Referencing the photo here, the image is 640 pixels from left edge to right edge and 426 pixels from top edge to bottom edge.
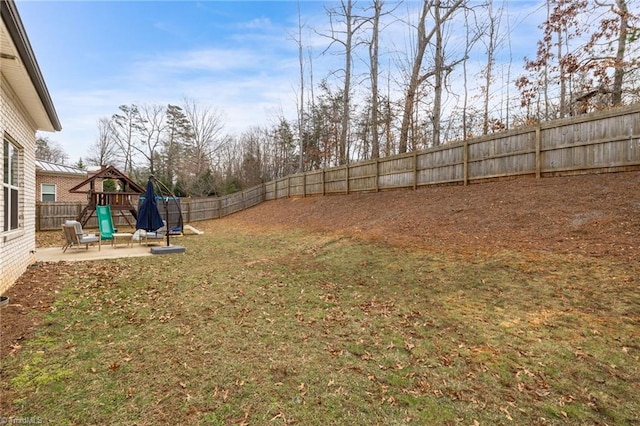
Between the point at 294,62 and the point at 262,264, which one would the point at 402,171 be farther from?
the point at 294,62

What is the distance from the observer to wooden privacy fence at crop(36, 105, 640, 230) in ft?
25.5

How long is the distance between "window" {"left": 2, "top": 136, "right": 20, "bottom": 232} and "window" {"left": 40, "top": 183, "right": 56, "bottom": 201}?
53.6ft

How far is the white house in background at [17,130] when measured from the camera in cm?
345

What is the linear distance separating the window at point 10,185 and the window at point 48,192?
1634 centimetres

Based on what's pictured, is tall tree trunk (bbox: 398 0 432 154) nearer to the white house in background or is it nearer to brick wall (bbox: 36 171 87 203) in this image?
the white house in background

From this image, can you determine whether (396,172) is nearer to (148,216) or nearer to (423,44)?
(423,44)

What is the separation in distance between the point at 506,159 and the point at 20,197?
12556 millimetres

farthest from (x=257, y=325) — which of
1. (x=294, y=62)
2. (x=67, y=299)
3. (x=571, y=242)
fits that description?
(x=294, y=62)

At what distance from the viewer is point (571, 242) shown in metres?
5.84

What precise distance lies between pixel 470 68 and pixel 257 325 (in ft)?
74.6

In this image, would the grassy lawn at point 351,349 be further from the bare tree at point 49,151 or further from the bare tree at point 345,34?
the bare tree at point 49,151

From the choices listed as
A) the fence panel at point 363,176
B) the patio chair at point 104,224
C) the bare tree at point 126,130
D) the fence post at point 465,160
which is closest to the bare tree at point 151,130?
the bare tree at point 126,130

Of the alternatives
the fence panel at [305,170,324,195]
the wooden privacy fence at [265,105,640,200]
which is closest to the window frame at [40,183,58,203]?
the fence panel at [305,170,324,195]

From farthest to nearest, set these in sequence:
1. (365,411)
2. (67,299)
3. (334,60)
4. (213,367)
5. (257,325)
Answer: (334,60) < (67,299) < (257,325) < (213,367) < (365,411)
